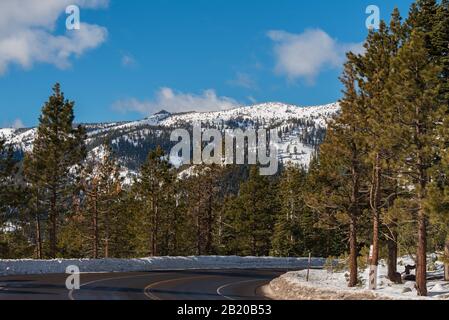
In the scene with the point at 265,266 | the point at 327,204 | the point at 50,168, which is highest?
the point at 50,168

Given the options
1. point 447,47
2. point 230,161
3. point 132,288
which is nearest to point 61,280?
point 132,288

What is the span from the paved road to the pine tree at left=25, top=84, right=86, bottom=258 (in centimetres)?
→ 1475

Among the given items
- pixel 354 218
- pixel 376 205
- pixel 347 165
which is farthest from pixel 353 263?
pixel 347 165

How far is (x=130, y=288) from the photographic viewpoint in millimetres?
24234

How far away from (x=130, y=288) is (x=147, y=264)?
14.7 metres

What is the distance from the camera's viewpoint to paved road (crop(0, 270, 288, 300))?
20609 millimetres

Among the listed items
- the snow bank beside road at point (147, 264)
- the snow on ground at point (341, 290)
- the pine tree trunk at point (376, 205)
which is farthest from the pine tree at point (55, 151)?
the pine tree trunk at point (376, 205)

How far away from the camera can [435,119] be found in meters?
19.9

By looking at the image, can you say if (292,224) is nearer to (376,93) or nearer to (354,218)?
(354,218)

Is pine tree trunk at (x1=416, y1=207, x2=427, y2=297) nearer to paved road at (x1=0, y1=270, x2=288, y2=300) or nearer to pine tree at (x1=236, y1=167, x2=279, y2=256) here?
paved road at (x1=0, y1=270, x2=288, y2=300)

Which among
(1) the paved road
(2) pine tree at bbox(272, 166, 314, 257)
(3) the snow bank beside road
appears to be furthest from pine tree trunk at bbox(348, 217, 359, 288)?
(2) pine tree at bbox(272, 166, 314, 257)

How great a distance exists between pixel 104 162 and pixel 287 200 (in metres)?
25.6

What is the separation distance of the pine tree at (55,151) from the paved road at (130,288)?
581 inches
